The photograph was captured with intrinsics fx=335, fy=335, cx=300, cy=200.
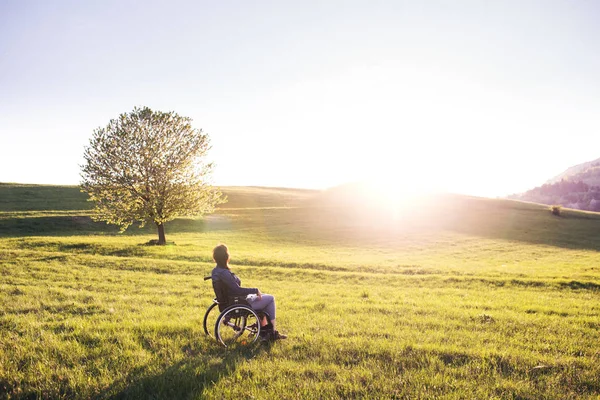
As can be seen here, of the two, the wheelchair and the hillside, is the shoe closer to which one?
the wheelchair

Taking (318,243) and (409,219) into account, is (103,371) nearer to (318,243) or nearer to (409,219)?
(318,243)

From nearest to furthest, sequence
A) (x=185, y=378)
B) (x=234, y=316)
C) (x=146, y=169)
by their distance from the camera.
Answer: (x=185, y=378)
(x=234, y=316)
(x=146, y=169)

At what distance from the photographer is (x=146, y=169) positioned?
35.5m

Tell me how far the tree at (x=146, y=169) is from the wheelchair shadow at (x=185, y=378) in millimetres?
31705

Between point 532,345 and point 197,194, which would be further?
point 197,194

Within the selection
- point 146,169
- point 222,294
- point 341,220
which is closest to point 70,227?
point 146,169

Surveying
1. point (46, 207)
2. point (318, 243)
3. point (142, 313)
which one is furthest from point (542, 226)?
point (46, 207)

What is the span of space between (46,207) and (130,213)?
39985 mm

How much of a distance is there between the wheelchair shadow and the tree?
1248 inches

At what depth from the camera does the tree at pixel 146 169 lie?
34.7m

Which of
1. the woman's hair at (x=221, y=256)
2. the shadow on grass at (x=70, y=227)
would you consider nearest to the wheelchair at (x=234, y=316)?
the woman's hair at (x=221, y=256)

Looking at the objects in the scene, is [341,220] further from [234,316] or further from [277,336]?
[234,316]

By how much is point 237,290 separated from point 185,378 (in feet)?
7.35

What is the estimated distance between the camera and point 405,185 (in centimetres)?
11369
